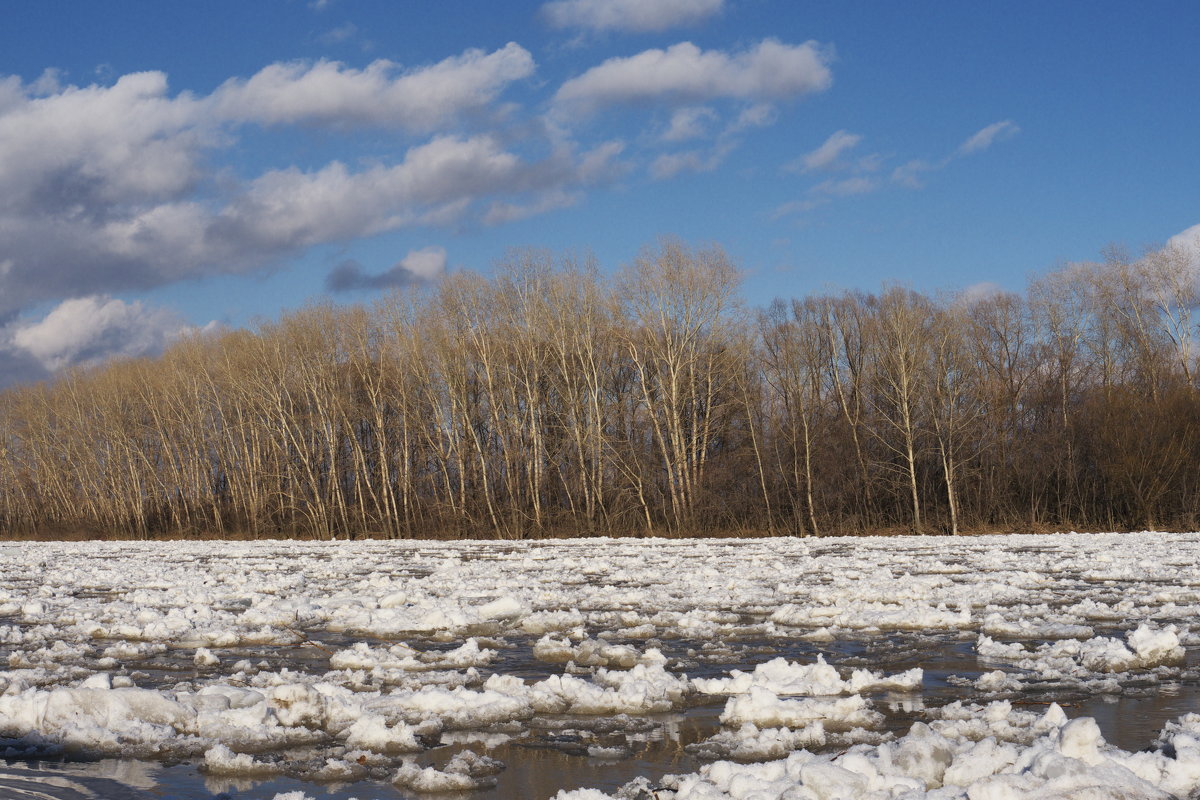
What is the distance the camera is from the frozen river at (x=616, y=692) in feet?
14.9

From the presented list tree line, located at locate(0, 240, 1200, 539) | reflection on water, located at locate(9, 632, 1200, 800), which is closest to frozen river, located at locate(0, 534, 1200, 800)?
reflection on water, located at locate(9, 632, 1200, 800)

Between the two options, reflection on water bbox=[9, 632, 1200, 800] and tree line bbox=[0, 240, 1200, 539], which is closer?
reflection on water bbox=[9, 632, 1200, 800]

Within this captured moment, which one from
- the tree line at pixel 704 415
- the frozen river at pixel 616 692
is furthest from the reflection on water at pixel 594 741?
the tree line at pixel 704 415

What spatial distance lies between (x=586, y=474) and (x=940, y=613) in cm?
2985

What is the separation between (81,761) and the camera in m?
5.14

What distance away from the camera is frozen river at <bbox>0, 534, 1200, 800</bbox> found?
4.54 metres

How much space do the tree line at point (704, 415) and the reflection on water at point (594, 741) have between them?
28.3 metres

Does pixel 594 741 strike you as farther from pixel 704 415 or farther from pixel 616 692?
pixel 704 415

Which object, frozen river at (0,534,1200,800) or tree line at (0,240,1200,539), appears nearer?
frozen river at (0,534,1200,800)

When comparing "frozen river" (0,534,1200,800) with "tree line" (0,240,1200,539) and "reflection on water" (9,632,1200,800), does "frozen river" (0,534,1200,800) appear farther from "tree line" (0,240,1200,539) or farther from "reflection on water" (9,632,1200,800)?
"tree line" (0,240,1200,539)

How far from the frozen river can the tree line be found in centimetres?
2449

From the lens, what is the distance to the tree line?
36781 mm

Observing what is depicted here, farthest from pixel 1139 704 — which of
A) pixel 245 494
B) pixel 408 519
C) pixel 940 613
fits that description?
pixel 245 494

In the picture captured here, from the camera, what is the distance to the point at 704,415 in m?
42.6
